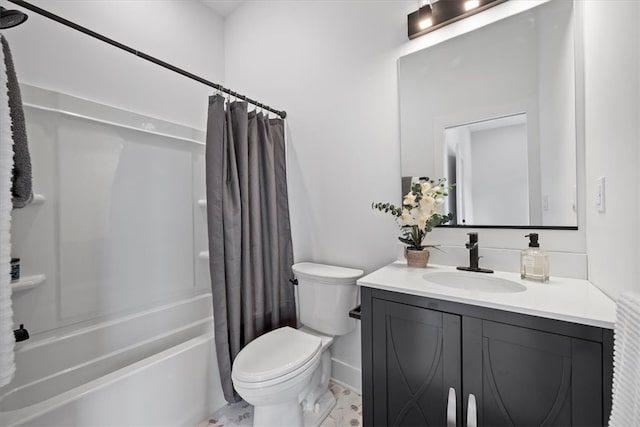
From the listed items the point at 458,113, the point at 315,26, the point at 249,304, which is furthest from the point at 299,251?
the point at 315,26

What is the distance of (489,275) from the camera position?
3.77 feet

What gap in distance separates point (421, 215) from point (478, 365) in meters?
0.65

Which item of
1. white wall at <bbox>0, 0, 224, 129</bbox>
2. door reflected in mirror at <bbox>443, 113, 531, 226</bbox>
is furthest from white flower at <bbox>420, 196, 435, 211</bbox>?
white wall at <bbox>0, 0, 224, 129</bbox>

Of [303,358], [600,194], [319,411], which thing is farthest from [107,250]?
[600,194]

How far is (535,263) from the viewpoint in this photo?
1059mm

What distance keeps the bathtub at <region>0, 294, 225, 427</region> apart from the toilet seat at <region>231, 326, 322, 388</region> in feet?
1.23

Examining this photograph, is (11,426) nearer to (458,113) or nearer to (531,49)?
(458,113)

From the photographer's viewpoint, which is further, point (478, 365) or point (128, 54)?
point (128, 54)

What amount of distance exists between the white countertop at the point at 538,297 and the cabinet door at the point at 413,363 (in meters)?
0.07

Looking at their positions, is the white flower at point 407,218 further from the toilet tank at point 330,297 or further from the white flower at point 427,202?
the toilet tank at point 330,297

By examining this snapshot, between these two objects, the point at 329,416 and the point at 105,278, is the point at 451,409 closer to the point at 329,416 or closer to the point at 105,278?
the point at 329,416

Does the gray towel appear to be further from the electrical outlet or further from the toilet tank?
the electrical outlet

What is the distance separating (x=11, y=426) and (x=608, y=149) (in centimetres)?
225

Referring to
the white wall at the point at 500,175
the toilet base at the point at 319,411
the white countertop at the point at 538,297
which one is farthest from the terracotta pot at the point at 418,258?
the toilet base at the point at 319,411
